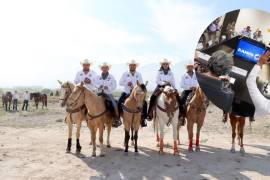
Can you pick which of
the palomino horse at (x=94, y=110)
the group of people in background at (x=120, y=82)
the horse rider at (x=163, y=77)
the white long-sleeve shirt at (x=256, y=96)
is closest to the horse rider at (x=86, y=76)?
the group of people in background at (x=120, y=82)

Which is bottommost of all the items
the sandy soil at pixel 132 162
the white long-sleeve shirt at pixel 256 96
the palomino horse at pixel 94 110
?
the sandy soil at pixel 132 162

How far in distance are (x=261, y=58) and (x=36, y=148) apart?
862cm

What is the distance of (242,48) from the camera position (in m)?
10.0

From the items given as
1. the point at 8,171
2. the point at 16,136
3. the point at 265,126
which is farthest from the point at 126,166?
the point at 265,126

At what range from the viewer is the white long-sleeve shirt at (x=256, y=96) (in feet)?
31.9

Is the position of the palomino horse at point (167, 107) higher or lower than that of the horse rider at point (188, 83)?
lower

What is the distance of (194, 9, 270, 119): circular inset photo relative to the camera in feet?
32.0

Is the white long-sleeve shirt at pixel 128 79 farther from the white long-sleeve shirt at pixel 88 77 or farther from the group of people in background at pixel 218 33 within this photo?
the group of people in background at pixel 218 33

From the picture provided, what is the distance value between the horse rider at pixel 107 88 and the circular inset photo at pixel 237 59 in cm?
339

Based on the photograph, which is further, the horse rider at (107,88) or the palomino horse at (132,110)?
the horse rider at (107,88)

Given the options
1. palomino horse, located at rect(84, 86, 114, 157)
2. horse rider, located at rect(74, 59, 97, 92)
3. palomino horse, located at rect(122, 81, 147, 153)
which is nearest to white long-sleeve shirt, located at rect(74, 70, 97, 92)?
horse rider, located at rect(74, 59, 97, 92)

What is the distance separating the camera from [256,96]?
389 inches

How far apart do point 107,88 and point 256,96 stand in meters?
5.06

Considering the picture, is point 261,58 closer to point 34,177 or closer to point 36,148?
point 34,177
